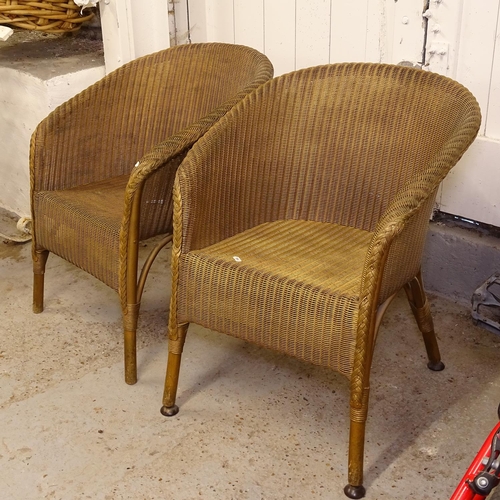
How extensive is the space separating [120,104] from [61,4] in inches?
27.0

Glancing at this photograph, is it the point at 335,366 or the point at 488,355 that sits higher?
the point at 335,366

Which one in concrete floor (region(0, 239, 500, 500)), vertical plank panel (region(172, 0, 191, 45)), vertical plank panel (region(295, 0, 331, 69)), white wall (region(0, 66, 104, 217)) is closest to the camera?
concrete floor (region(0, 239, 500, 500))

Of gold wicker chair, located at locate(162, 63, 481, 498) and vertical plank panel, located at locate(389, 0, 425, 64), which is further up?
vertical plank panel, located at locate(389, 0, 425, 64)

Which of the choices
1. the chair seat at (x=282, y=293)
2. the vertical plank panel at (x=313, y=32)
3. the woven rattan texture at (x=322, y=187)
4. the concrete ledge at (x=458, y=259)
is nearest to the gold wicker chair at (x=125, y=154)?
the woven rattan texture at (x=322, y=187)

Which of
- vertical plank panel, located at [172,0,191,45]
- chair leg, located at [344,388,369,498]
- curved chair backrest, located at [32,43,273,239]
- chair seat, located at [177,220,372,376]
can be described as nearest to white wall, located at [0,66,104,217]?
vertical plank panel, located at [172,0,191,45]

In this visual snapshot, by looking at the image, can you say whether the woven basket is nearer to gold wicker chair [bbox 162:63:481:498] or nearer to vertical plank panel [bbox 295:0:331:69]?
vertical plank panel [bbox 295:0:331:69]

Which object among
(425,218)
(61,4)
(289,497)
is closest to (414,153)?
(425,218)

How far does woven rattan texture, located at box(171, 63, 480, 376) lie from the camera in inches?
64.3

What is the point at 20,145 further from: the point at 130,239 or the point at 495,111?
the point at 495,111

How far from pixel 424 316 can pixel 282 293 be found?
0.56 m

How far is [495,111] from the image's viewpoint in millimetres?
2232

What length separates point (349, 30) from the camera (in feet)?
8.07

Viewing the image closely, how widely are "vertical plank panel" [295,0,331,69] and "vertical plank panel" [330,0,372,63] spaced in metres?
0.02

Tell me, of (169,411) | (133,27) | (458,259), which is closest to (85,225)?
(169,411)
